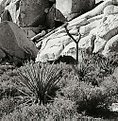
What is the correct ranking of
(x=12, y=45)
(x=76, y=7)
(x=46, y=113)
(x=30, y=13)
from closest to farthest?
(x=46, y=113) → (x=12, y=45) → (x=76, y=7) → (x=30, y=13)

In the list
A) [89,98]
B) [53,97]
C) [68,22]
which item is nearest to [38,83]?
[53,97]

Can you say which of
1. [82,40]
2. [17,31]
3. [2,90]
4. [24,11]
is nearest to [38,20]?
[24,11]

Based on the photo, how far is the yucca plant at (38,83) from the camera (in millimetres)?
8812

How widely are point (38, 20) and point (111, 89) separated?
18536mm

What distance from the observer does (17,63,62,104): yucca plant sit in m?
8.81

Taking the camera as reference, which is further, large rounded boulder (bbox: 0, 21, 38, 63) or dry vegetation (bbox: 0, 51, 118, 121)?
large rounded boulder (bbox: 0, 21, 38, 63)

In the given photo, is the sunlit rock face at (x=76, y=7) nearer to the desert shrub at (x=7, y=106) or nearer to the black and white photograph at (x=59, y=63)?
the black and white photograph at (x=59, y=63)

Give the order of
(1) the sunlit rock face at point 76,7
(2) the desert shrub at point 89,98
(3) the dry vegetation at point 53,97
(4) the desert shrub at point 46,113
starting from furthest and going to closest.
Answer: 1. (1) the sunlit rock face at point 76,7
2. (2) the desert shrub at point 89,98
3. (3) the dry vegetation at point 53,97
4. (4) the desert shrub at point 46,113

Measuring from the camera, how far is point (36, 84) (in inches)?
353

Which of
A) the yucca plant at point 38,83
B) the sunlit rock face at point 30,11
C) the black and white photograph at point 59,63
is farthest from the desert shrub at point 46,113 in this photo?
the sunlit rock face at point 30,11

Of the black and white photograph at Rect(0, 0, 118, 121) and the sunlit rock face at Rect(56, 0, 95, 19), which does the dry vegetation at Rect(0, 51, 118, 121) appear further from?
the sunlit rock face at Rect(56, 0, 95, 19)

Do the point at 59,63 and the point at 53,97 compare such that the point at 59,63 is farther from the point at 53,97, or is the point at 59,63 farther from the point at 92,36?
the point at 53,97

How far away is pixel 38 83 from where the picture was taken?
9023mm

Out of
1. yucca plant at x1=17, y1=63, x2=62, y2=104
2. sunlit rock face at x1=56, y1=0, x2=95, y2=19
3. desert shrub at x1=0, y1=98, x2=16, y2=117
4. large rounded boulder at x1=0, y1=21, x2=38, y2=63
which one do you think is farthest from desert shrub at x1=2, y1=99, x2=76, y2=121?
sunlit rock face at x1=56, y1=0, x2=95, y2=19
